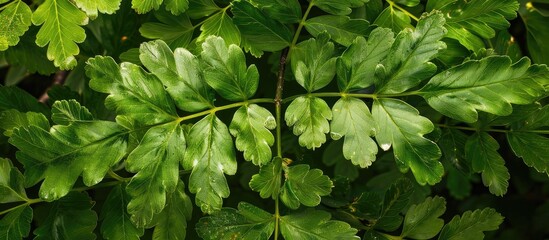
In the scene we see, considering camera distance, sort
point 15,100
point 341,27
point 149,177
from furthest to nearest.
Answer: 1. point 15,100
2. point 341,27
3. point 149,177

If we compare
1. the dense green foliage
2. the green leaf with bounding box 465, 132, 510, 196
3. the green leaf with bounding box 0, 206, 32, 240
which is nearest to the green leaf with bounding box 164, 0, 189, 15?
the dense green foliage

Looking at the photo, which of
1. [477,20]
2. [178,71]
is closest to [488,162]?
[477,20]

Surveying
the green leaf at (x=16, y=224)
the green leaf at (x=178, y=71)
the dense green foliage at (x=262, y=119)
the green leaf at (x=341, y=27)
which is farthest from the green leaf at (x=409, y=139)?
the green leaf at (x=16, y=224)

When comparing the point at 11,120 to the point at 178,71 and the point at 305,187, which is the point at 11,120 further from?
the point at 305,187

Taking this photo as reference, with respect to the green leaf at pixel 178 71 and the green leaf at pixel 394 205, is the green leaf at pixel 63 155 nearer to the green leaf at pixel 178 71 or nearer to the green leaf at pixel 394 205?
the green leaf at pixel 178 71

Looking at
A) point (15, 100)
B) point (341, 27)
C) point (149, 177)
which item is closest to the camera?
point (149, 177)

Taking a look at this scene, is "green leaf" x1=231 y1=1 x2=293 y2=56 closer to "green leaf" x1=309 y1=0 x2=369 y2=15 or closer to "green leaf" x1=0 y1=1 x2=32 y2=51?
"green leaf" x1=309 y1=0 x2=369 y2=15
